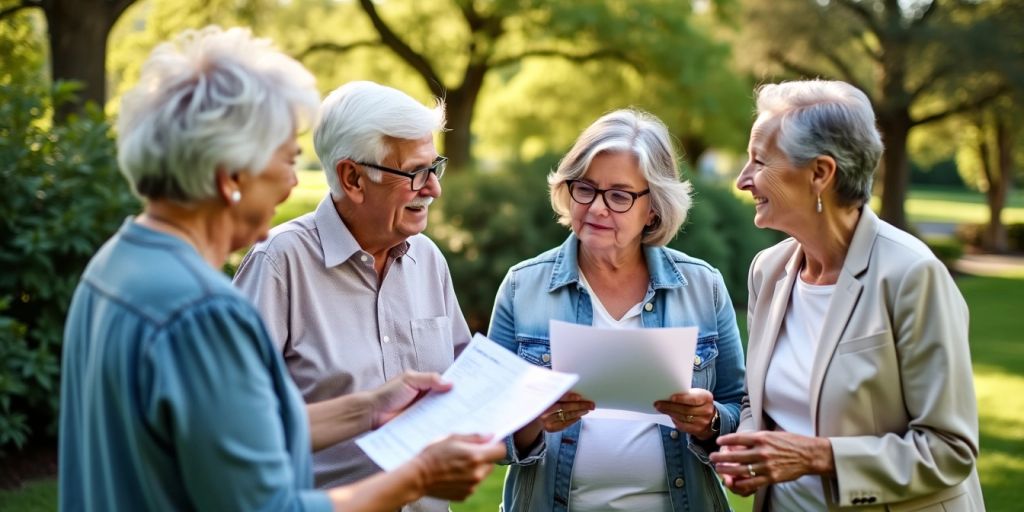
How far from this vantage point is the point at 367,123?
2846mm

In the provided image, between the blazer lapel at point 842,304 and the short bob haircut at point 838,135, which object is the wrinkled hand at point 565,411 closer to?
the blazer lapel at point 842,304

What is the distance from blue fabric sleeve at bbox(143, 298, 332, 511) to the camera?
1.71 meters

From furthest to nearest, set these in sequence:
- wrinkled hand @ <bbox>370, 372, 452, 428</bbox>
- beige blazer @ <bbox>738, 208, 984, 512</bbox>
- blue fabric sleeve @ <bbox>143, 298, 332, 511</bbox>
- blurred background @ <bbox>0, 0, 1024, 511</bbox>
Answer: blurred background @ <bbox>0, 0, 1024, 511</bbox> → wrinkled hand @ <bbox>370, 372, 452, 428</bbox> → beige blazer @ <bbox>738, 208, 984, 512</bbox> → blue fabric sleeve @ <bbox>143, 298, 332, 511</bbox>

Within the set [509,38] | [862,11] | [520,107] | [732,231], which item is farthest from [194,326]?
[520,107]

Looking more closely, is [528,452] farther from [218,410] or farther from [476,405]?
[218,410]

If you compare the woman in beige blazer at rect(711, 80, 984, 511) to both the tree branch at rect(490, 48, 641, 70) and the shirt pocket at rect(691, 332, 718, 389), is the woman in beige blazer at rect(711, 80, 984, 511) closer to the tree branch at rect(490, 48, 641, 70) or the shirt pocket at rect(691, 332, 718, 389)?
the shirt pocket at rect(691, 332, 718, 389)

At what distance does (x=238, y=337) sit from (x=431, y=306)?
142 centimetres

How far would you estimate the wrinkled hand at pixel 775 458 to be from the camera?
260 centimetres

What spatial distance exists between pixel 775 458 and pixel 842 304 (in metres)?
0.49

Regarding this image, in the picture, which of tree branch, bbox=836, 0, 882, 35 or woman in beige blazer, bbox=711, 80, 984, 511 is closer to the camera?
woman in beige blazer, bbox=711, 80, 984, 511

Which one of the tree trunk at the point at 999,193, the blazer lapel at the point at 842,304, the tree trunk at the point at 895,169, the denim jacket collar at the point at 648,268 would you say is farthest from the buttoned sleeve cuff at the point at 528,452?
the tree trunk at the point at 999,193

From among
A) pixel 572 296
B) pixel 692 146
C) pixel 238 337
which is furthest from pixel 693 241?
pixel 692 146

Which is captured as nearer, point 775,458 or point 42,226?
point 775,458

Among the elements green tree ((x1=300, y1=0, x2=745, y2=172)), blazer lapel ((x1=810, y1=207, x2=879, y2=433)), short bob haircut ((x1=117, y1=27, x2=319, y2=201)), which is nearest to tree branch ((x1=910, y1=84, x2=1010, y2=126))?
green tree ((x1=300, y1=0, x2=745, y2=172))
